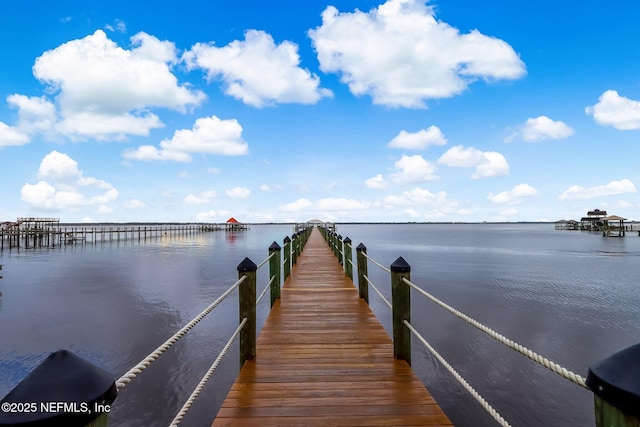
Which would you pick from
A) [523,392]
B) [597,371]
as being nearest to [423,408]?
[597,371]

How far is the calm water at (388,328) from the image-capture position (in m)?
7.38

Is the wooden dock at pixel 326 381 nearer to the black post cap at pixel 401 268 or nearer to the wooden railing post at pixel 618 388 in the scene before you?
the black post cap at pixel 401 268

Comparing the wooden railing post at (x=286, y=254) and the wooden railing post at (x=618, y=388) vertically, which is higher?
the wooden railing post at (x=618, y=388)

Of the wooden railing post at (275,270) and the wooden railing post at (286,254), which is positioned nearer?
the wooden railing post at (275,270)

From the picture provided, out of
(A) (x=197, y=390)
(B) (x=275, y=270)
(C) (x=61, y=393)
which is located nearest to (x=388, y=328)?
(B) (x=275, y=270)

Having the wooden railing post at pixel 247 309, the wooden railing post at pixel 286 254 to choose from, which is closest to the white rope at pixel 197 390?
the wooden railing post at pixel 247 309

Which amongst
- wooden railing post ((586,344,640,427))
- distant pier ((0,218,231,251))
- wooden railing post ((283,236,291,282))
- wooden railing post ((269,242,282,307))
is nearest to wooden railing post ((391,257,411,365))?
wooden railing post ((586,344,640,427))

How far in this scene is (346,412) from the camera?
9.51ft

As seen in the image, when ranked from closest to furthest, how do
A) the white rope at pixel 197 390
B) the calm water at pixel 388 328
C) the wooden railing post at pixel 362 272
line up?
1. the white rope at pixel 197 390
2. the wooden railing post at pixel 362 272
3. the calm water at pixel 388 328

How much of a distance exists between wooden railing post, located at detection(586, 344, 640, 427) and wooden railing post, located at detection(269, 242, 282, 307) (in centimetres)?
561

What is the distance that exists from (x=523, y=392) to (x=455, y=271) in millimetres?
18003

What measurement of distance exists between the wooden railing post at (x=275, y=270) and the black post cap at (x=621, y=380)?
221 inches

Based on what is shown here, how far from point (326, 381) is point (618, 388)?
9.43ft

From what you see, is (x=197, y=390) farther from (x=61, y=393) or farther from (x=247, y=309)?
(x=61, y=393)
